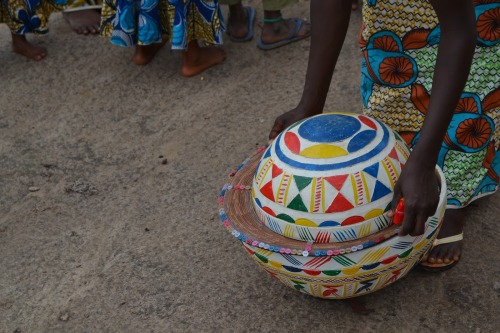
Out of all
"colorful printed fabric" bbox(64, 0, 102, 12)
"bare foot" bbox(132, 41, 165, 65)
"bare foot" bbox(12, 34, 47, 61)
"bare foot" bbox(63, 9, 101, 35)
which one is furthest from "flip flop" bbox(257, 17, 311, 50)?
"bare foot" bbox(12, 34, 47, 61)

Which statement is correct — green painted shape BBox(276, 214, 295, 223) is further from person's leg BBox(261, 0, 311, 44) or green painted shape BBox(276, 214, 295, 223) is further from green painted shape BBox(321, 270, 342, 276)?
person's leg BBox(261, 0, 311, 44)

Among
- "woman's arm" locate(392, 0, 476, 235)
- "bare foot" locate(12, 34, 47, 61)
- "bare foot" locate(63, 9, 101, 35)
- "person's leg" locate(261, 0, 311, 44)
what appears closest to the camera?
"woman's arm" locate(392, 0, 476, 235)

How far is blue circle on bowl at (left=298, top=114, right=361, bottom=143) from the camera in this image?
2.01 meters

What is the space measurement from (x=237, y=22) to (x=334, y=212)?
260 cm

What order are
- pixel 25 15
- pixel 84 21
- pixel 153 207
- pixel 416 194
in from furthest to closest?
1. pixel 84 21
2. pixel 25 15
3. pixel 153 207
4. pixel 416 194

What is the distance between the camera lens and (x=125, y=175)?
3.25 metres

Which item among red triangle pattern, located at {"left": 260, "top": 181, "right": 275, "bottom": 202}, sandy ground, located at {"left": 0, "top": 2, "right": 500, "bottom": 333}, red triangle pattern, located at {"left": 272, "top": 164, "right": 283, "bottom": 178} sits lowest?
sandy ground, located at {"left": 0, "top": 2, "right": 500, "bottom": 333}

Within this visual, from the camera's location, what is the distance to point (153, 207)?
2.98m

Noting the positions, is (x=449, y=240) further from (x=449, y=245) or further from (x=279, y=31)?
(x=279, y=31)

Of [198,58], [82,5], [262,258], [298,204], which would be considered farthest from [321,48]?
[82,5]

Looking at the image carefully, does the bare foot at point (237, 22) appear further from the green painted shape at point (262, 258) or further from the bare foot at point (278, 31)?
the green painted shape at point (262, 258)

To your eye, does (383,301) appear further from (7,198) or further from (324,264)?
(7,198)

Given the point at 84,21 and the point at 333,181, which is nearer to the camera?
the point at 333,181

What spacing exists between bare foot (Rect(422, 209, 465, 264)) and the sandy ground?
58 mm
